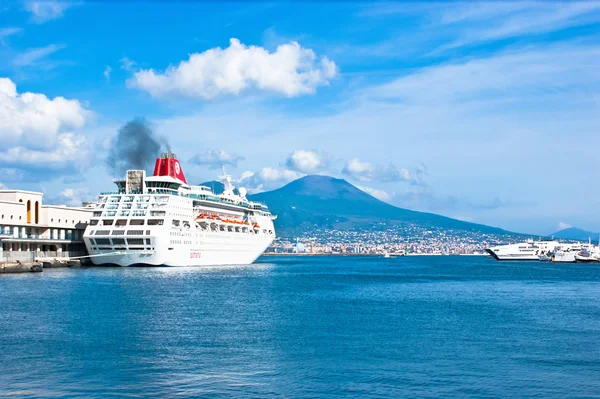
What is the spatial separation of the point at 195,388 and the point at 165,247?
50.1 meters

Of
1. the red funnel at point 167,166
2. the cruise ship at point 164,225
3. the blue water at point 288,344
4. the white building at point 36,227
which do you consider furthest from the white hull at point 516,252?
the blue water at point 288,344

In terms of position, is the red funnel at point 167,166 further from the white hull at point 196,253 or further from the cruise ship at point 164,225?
the white hull at point 196,253

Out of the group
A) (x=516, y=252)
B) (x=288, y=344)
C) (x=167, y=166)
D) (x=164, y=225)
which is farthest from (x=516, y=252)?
(x=288, y=344)

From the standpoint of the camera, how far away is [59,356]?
898 inches

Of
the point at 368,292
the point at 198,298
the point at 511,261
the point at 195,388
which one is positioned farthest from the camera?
the point at 511,261

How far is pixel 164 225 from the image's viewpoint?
68.6 m

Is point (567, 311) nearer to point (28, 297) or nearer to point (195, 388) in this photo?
point (195, 388)

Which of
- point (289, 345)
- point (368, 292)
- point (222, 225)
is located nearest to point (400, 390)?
point (289, 345)

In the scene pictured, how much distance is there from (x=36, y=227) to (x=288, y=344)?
57038mm

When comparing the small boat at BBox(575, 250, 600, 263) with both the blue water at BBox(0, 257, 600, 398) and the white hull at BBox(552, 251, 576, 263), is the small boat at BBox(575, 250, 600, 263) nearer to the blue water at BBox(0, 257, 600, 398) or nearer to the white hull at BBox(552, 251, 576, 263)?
the white hull at BBox(552, 251, 576, 263)

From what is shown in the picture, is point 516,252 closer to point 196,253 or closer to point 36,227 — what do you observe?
point 196,253

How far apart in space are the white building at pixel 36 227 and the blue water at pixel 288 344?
26.2 meters

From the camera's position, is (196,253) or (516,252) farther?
(516,252)

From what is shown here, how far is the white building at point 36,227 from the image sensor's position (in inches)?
2750
